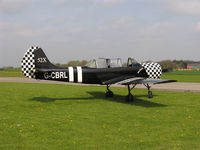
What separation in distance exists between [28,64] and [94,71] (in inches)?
167

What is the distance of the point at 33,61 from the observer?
13.8 meters

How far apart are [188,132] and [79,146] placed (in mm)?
3640

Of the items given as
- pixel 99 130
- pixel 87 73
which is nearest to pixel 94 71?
pixel 87 73

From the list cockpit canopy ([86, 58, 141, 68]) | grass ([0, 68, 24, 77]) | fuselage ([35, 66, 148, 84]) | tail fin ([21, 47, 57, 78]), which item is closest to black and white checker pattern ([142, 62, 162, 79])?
fuselage ([35, 66, 148, 84])

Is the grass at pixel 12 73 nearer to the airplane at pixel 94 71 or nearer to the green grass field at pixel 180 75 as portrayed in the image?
the green grass field at pixel 180 75

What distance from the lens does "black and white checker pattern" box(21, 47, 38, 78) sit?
13.6 m

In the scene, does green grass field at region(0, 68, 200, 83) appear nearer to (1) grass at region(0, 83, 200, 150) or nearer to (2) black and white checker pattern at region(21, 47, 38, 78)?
(2) black and white checker pattern at region(21, 47, 38, 78)

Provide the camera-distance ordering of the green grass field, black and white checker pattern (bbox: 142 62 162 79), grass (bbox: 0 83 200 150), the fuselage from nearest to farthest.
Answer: grass (bbox: 0 83 200 150)
the fuselage
black and white checker pattern (bbox: 142 62 162 79)
the green grass field

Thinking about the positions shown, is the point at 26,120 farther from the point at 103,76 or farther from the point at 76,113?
the point at 103,76

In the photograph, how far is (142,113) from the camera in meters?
10.1

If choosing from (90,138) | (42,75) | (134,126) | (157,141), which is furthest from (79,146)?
(42,75)

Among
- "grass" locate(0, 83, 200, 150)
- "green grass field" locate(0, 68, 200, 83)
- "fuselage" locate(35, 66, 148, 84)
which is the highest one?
"fuselage" locate(35, 66, 148, 84)

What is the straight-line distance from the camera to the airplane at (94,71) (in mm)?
13656

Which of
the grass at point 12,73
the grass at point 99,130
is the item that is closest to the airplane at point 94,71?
→ the grass at point 99,130
